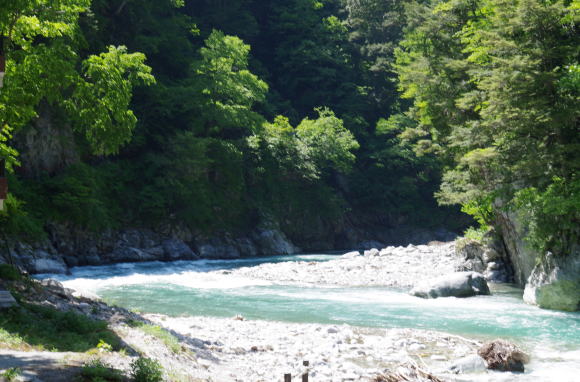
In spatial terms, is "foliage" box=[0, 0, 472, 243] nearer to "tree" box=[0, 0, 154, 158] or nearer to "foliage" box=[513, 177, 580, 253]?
"tree" box=[0, 0, 154, 158]

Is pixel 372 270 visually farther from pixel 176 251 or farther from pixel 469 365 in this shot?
pixel 469 365

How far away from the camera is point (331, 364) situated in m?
10.1

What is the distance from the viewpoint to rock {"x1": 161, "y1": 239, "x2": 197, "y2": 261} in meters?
31.3

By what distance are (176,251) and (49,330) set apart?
23122 mm

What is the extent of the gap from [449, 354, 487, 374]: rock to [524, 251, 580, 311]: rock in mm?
7269

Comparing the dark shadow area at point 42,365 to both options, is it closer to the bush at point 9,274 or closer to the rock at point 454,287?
the bush at point 9,274

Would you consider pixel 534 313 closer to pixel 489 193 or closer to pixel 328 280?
pixel 489 193

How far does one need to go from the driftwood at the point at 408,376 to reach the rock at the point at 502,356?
5.63ft

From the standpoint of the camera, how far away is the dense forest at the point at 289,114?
13719 millimetres

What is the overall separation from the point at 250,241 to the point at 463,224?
2215 centimetres

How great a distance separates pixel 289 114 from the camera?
4934 centimetres

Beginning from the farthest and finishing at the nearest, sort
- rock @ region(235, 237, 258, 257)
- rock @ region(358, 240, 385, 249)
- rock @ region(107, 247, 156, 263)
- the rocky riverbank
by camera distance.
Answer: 1. rock @ region(358, 240, 385, 249)
2. rock @ region(235, 237, 258, 257)
3. rock @ region(107, 247, 156, 263)
4. the rocky riverbank

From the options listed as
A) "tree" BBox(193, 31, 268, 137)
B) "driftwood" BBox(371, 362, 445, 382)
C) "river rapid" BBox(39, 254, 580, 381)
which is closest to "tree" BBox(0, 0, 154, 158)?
"river rapid" BBox(39, 254, 580, 381)

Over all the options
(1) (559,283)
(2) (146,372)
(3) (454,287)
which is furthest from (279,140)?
(2) (146,372)
